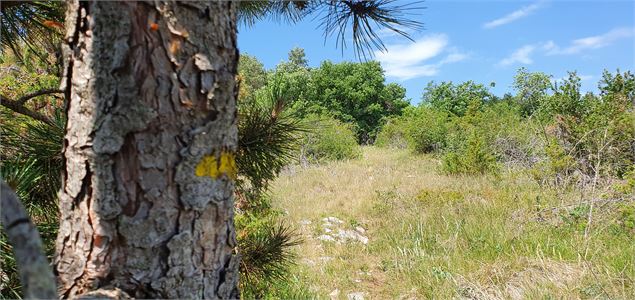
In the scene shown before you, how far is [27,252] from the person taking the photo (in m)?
0.40

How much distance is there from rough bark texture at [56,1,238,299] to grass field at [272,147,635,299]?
101 inches

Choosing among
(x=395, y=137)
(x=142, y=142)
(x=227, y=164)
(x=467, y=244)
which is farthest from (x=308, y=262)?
(x=395, y=137)

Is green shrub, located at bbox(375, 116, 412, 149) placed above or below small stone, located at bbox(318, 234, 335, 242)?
above

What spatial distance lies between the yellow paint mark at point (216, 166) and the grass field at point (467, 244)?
2562mm

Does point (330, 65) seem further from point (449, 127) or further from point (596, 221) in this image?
point (596, 221)

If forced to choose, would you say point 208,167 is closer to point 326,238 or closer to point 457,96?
point 326,238

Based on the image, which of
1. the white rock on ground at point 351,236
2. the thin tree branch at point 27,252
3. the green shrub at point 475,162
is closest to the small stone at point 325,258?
the white rock on ground at point 351,236

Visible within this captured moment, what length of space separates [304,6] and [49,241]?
Result: 145 cm

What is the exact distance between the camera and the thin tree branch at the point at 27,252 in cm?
39

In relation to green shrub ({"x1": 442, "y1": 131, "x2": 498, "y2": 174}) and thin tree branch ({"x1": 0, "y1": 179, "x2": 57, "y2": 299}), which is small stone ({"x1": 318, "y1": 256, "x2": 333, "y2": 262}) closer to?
thin tree branch ({"x1": 0, "y1": 179, "x2": 57, "y2": 299})

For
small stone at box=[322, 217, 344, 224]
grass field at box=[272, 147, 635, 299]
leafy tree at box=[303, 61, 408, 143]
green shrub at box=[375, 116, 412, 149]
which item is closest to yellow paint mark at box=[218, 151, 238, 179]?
grass field at box=[272, 147, 635, 299]

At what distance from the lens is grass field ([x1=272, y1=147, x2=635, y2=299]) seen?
3023 millimetres

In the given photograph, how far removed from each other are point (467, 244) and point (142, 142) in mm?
3905

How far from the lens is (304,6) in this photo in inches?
77.2
